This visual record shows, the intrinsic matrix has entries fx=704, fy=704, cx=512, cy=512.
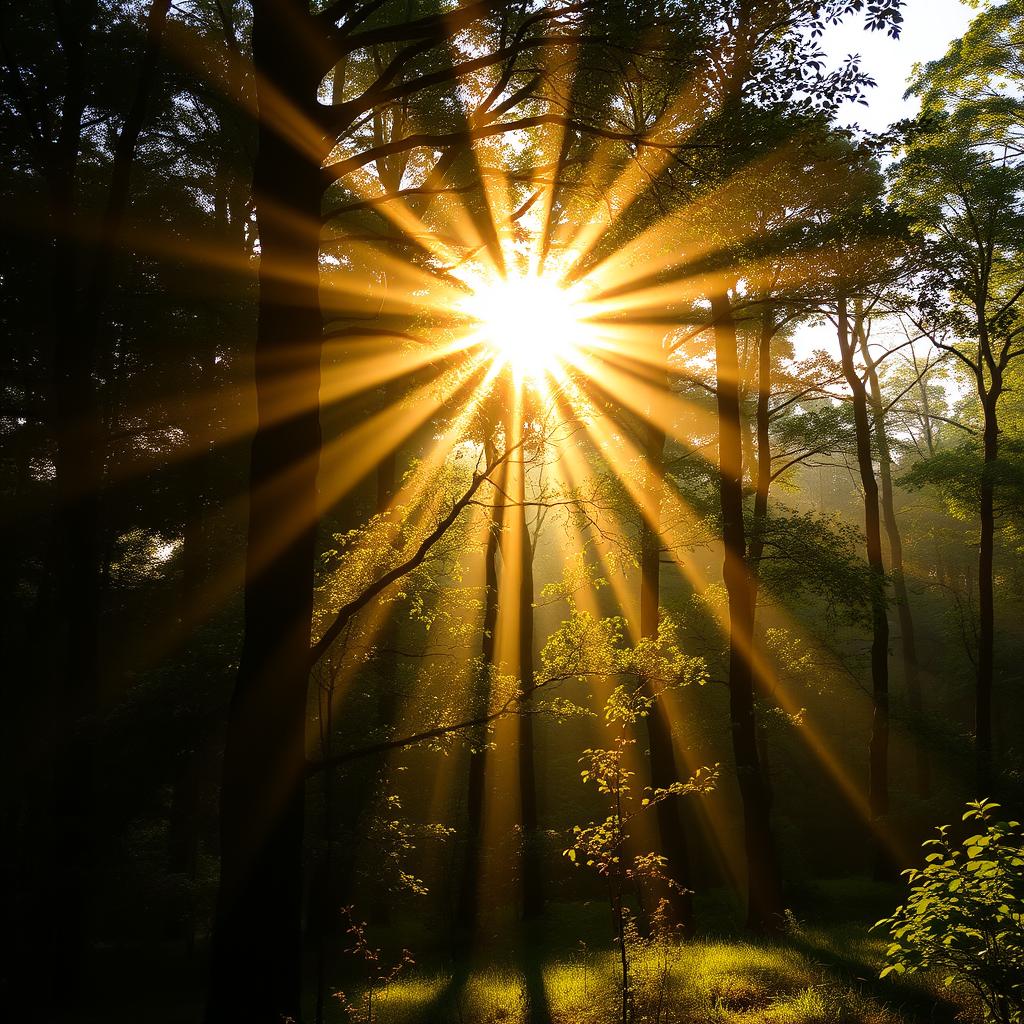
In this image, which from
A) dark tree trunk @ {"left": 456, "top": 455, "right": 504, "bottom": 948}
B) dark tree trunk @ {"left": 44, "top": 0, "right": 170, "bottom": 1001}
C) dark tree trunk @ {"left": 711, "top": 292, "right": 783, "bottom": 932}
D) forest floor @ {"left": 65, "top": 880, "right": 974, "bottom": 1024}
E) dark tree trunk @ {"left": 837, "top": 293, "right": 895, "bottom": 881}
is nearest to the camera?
forest floor @ {"left": 65, "top": 880, "right": 974, "bottom": 1024}

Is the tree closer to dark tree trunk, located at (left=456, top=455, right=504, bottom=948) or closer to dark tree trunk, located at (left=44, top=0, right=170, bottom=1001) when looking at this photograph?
dark tree trunk, located at (left=456, top=455, right=504, bottom=948)

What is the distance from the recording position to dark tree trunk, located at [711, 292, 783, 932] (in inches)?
399

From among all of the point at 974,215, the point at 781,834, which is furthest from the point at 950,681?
the point at 974,215

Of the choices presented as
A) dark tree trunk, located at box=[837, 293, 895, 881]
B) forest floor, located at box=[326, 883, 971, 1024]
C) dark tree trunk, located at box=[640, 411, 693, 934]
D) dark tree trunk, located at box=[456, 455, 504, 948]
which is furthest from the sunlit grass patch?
dark tree trunk, located at box=[837, 293, 895, 881]

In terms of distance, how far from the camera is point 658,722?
37.9ft

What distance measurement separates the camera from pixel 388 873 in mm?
8898

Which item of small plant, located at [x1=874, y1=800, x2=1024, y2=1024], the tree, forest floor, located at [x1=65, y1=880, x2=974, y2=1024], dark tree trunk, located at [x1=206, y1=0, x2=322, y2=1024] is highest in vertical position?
the tree

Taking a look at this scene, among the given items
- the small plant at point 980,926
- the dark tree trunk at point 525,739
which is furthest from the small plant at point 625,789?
the dark tree trunk at point 525,739

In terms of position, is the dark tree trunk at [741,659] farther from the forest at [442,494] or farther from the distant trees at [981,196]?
the distant trees at [981,196]

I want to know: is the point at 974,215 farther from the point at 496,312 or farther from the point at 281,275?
the point at 281,275

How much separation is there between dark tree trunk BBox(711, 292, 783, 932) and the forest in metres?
0.07

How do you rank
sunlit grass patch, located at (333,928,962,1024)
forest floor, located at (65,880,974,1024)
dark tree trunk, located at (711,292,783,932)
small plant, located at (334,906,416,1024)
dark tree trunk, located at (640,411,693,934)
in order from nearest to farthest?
small plant, located at (334,906,416,1024) < sunlit grass patch, located at (333,928,962,1024) < forest floor, located at (65,880,974,1024) < dark tree trunk, located at (711,292,783,932) < dark tree trunk, located at (640,411,693,934)

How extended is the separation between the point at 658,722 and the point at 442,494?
6775 mm

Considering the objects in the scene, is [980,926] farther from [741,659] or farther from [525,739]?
[525,739]
